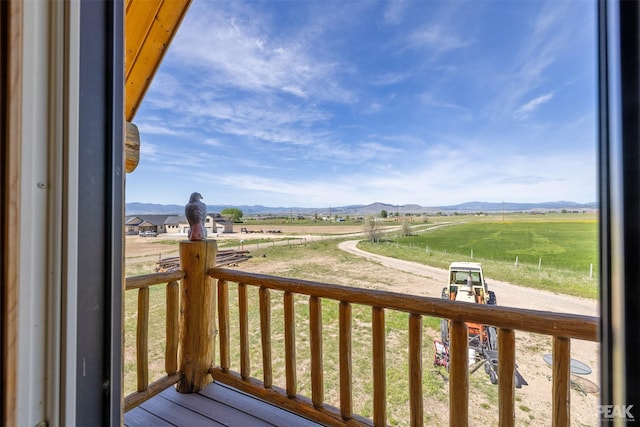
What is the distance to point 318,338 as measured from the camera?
1.54 meters

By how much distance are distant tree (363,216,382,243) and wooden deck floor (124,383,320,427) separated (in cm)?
692

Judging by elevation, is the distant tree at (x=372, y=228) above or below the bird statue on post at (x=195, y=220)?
below

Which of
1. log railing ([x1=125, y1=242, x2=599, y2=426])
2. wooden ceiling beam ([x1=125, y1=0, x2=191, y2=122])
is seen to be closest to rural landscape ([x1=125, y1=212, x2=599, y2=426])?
log railing ([x1=125, y1=242, x2=599, y2=426])

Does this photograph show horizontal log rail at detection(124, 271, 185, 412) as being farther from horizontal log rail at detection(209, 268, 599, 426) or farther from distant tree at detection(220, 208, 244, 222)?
distant tree at detection(220, 208, 244, 222)

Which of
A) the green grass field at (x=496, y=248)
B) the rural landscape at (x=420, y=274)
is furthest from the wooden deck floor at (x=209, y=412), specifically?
the green grass field at (x=496, y=248)

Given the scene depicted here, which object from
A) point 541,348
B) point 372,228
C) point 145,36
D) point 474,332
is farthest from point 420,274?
point 145,36

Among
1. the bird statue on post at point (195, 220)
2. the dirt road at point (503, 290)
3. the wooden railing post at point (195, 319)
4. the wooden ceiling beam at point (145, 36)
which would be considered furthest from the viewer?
the dirt road at point (503, 290)

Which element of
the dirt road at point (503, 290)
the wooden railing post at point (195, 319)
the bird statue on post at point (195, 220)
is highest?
the bird statue on post at point (195, 220)

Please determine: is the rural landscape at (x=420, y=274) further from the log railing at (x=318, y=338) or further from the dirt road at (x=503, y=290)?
the log railing at (x=318, y=338)

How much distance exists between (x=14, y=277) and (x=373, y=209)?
856 centimetres

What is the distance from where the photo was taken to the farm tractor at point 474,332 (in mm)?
2619

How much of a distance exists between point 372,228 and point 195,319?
7062 millimetres

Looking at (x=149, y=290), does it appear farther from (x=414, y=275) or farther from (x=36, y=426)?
(x=414, y=275)

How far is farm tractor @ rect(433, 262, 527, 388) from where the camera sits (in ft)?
8.59
